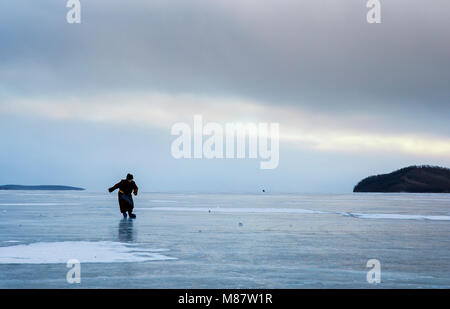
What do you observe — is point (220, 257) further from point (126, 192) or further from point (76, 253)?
point (126, 192)

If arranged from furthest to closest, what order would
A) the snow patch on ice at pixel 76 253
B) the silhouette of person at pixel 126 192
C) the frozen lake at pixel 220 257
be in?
1. the silhouette of person at pixel 126 192
2. the snow patch on ice at pixel 76 253
3. the frozen lake at pixel 220 257

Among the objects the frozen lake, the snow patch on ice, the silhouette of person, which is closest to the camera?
the frozen lake

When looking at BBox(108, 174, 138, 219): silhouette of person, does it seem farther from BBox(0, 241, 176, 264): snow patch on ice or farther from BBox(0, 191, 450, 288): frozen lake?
BBox(0, 241, 176, 264): snow patch on ice

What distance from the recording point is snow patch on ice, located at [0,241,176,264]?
11.2 m

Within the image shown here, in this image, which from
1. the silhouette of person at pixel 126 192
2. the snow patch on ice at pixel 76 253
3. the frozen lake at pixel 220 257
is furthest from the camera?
the silhouette of person at pixel 126 192

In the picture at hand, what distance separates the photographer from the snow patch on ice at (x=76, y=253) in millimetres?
11172

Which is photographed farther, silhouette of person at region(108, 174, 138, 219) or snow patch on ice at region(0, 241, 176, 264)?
silhouette of person at region(108, 174, 138, 219)

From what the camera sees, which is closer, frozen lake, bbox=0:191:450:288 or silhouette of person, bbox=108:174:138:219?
frozen lake, bbox=0:191:450:288

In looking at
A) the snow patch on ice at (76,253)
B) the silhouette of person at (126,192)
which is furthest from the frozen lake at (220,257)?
the silhouette of person at (126,192)

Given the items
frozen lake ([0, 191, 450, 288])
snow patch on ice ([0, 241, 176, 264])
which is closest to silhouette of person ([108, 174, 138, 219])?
frozen lake ([0, 191, 450, 288])

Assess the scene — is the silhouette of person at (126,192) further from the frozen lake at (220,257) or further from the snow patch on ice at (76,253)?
the snow patch on ice at (76,253)

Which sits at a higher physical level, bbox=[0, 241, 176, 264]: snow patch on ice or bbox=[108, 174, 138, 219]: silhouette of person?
bbox=[108, 174, 138, 219]: silhouette of person

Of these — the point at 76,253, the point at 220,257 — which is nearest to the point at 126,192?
the point at 76,253

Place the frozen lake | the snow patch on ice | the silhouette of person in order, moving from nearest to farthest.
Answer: the frozen lake, the snow patch on ice, the silhouette of person
